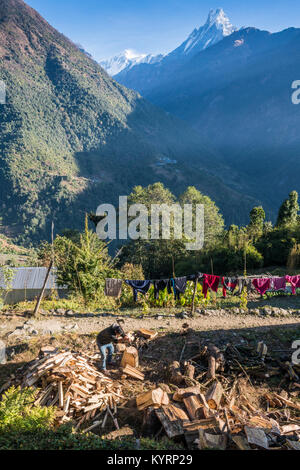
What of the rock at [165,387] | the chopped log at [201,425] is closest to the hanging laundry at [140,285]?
the rock at [165,387]

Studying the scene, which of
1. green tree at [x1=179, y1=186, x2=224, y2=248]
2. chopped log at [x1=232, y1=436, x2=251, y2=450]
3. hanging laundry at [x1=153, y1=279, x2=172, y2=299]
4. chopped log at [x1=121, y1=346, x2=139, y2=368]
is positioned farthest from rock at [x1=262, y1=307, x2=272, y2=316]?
green tree at [x1=179, y1=186, x2=224, y2=248]

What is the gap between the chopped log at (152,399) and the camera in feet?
16.2

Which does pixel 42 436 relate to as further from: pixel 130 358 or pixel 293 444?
pixel 293 444

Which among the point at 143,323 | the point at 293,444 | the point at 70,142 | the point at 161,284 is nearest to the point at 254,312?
the point at 161,284

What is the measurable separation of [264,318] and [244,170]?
419 feet

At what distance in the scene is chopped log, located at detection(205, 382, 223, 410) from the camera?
520cm

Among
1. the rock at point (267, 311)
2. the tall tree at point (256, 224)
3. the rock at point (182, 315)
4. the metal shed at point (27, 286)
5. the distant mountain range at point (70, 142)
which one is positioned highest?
the distant mountain range at point (70, 142)

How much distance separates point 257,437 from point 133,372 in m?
2.90

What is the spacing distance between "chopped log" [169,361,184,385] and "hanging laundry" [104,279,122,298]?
220 inches

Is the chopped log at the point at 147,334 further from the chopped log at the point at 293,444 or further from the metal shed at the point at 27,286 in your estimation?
the metal shed at the point at 27,286

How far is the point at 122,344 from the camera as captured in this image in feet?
24.5

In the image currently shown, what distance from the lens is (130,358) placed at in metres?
6.57

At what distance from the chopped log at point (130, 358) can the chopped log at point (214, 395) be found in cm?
179
